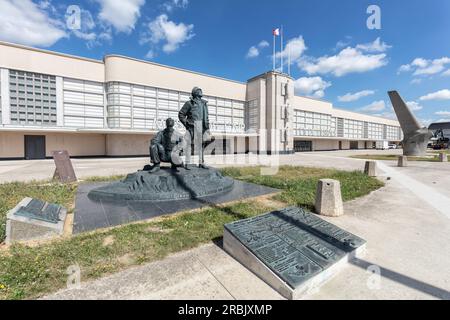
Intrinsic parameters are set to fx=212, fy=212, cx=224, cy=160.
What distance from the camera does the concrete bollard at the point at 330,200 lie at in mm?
4934

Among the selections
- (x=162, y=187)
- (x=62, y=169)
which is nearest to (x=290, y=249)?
(x=162, y=187)

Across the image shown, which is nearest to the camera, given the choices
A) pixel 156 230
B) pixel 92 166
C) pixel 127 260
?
pixel 127 260

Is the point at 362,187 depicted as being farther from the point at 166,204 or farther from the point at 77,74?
the point at 77,74

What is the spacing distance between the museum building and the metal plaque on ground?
24.8 m

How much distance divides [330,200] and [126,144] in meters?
27.2

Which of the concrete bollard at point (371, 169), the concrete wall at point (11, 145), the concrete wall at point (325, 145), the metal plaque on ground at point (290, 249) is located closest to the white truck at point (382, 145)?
the concrete wall at point (325, 145)

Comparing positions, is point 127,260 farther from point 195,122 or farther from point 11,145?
point 11,145

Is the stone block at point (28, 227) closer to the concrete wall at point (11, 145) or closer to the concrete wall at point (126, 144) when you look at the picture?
the concrete wall at point (126, 144)

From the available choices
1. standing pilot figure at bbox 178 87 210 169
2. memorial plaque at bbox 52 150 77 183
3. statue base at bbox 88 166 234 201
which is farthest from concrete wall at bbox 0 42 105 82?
statue base at bbox 88 166 234 201

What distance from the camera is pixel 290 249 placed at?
2.81 metres

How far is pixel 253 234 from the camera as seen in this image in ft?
10.1

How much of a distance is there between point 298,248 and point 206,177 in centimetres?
482

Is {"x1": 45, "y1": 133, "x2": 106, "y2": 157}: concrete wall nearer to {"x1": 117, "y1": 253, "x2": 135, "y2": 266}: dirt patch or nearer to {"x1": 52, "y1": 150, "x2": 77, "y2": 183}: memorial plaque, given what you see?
{"x1": 52, "y1": 150, "x2": 77, "y2": 183}: memorial plaque

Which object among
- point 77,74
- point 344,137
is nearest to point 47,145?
point 77,74
